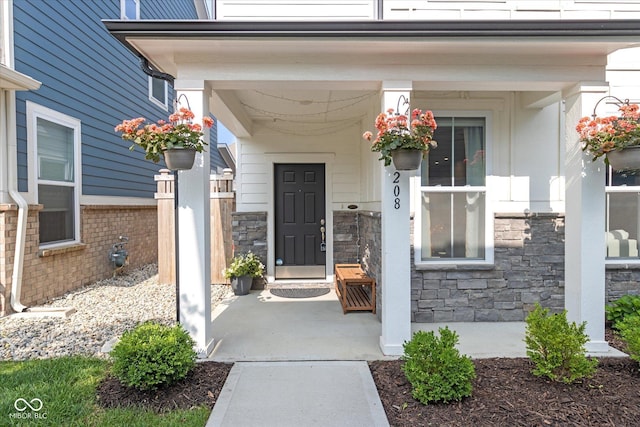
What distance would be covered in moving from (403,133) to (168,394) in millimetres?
2794

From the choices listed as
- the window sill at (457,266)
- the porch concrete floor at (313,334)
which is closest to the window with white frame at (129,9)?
the porch concrete floor at (313,334)

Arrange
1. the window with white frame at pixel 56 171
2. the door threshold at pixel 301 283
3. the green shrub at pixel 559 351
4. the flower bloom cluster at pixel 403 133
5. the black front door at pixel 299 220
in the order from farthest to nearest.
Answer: the black front door at pixel 299 220 → the door threshold at pixel 301 283 → the window with white frame at pixel 56 171 → the flower bloom cluster at pixel 403 133 → the green shrub at pixel 559 351

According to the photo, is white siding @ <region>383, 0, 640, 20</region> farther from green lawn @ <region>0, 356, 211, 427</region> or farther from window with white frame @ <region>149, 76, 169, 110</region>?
window with white frame @ <region>149, 76, 169, 110</region>

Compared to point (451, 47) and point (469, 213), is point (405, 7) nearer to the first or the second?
point (451, 47)

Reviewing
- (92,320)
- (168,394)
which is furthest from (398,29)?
(92,320)

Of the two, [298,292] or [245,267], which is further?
[298,292]

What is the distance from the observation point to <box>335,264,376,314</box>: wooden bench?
4715 millimetres

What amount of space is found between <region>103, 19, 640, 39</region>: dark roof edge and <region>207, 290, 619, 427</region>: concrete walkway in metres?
2.84

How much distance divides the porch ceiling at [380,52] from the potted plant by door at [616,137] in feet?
1.71

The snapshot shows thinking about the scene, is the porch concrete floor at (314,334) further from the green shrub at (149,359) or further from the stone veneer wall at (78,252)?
the stone veneer wall at (78,252)

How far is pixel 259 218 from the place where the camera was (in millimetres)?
6277

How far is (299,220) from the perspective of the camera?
6402mm

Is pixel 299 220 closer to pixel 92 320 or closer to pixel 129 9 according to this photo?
pixel 92 320

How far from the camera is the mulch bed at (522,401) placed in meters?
2.41
